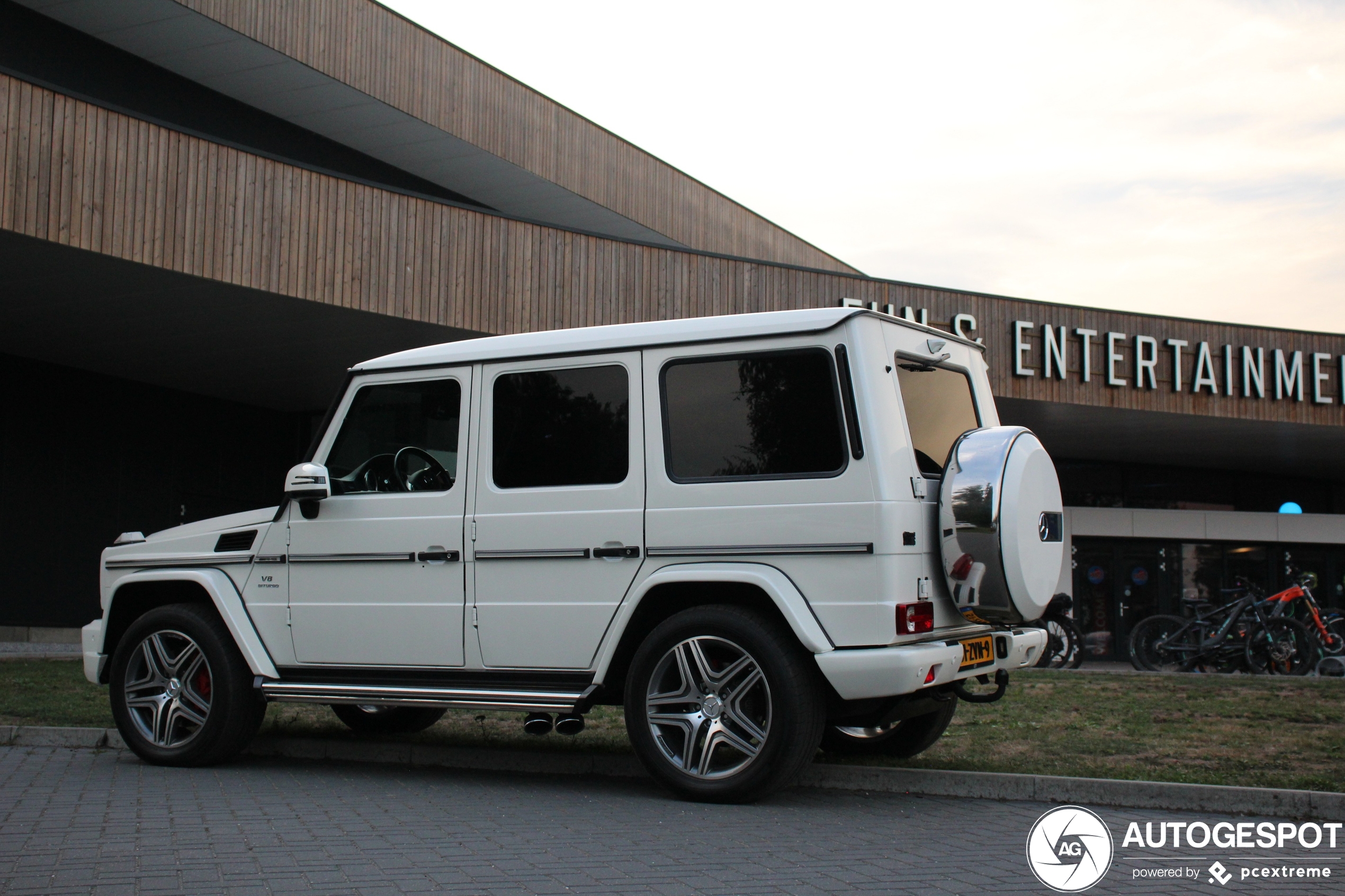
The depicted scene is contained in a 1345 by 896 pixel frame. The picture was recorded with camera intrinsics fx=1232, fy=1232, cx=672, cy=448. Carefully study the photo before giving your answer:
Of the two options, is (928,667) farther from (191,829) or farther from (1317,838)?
(191,829)

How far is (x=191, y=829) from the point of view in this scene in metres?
5.21

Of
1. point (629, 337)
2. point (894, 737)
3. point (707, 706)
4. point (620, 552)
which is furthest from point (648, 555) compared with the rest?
point (894, 737)

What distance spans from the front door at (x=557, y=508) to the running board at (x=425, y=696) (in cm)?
18

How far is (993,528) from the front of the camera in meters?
5.48

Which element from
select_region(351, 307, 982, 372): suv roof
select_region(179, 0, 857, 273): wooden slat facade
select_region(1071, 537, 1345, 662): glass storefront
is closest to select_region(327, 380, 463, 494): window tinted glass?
select_region(351, 307, 982, 372): suv roof

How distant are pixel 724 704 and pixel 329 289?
998cm

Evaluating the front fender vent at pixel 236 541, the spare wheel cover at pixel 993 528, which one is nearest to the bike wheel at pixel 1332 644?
the spare wheel cover at pixel 993 528

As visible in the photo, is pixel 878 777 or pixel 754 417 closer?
pixel 754 417

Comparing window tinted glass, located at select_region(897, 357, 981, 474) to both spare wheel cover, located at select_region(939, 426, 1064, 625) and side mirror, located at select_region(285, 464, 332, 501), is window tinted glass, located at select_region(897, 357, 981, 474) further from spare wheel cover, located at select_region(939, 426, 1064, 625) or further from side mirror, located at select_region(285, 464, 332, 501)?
side mirror, located at select_region(285, 464, 332, 501)

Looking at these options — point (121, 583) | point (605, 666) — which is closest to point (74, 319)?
point (121, 583)

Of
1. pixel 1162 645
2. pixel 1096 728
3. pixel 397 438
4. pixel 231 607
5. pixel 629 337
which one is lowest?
pixel 1162 645

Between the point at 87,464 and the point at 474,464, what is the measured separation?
48.8 feet
